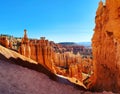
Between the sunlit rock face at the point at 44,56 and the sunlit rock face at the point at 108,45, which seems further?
the sunlit rock face at the point at 44,56

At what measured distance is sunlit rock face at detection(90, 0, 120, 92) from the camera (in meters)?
18.2

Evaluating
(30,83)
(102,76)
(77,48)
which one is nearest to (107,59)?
(102,76)

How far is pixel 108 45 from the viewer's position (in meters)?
23.8

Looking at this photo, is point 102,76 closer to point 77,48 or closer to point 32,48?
point 32,48

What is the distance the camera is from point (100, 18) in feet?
89.6

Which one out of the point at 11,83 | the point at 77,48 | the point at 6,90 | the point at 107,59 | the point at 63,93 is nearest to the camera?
the point at 6,90

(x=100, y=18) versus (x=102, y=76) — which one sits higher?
(x=100, y=18)

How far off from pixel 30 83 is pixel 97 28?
1739 cm

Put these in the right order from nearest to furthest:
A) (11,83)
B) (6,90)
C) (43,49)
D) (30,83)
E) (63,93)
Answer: (6,90) < (11,83) < (30,83) < (63,93) < (43,49)

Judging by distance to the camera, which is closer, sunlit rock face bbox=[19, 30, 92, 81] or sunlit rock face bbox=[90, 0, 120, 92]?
sunlit rock face bbox=[90, 0, 120, 92]

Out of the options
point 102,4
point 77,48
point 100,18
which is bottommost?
point 77,48

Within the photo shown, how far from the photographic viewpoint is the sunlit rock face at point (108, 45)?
18.2 m

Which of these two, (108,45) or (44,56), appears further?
(44,56)

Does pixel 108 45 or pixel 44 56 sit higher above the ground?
pixel 108 45
